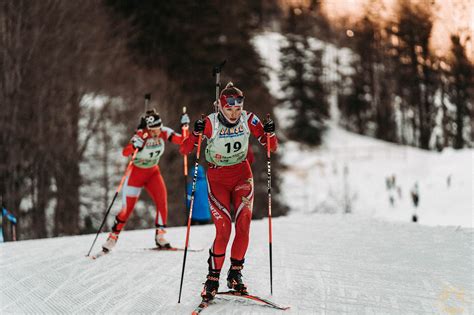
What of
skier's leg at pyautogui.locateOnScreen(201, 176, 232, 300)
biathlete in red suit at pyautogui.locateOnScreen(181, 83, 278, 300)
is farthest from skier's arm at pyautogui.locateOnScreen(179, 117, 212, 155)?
skier's leg at pyautogui.locateOnScreen(201, 176, 232, 300)

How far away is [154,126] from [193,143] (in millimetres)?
2822

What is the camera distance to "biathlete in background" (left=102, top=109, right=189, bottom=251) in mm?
8039

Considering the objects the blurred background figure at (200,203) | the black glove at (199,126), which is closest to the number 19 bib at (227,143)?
the black glove at (199,126)

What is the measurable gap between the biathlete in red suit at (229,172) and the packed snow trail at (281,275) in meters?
0.40

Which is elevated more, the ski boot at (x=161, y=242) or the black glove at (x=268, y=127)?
the black glove at (x=268, y=127)

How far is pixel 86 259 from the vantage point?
7516mm

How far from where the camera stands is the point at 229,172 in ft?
17.5

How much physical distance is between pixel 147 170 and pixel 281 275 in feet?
9.79

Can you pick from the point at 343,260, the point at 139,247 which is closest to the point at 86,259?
the point at 139,247

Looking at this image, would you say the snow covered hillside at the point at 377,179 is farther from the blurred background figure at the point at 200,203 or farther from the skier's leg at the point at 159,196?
the skier's leg at the point at 159,196

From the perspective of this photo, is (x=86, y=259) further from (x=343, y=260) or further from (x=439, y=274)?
(x=439, y=274)

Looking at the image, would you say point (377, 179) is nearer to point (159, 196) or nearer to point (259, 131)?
point (159, 196)

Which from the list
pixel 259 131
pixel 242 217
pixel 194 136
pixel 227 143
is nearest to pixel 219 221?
pixel 242 217

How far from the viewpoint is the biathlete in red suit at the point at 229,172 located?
5184mm
